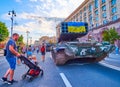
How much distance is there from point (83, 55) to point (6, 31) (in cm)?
7406

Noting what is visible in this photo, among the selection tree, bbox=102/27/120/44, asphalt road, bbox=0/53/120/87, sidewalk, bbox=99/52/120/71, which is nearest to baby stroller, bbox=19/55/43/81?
asphalt road, bbox=0/53/120/87

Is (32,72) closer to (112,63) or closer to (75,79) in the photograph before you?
(75,79)

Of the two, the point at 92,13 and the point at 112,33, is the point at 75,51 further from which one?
the point at 92,13

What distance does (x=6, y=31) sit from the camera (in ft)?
282

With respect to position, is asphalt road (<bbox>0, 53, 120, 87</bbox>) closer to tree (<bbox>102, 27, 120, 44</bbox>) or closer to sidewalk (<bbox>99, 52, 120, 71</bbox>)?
sidewalk (<bbox>99, 52, 120, 71</bbox>)

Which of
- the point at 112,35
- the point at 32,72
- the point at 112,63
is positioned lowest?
the point at 112,63

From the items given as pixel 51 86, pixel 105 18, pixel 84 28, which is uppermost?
pixel 105 18

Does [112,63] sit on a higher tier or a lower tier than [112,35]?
lower

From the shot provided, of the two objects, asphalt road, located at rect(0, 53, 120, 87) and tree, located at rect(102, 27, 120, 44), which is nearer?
asphalt road, located at rect(0, 53, 120, 87)

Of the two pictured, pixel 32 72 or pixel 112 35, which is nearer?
pixel 32 72

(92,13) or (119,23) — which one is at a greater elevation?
(92,13)

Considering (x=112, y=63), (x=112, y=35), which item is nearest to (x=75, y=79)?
(x=112, y=63)

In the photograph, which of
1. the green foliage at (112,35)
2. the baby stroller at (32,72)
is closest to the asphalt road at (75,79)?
the baby stroller at (32,72)

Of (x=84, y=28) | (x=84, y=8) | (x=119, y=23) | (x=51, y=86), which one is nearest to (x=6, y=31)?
(x=84, y=8)
